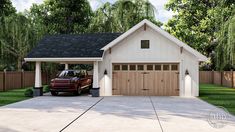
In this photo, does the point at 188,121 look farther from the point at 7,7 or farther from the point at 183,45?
the point at 7,7

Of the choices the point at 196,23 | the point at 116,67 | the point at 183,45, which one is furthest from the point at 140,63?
the point at 196,23

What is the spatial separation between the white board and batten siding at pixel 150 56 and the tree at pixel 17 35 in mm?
11533

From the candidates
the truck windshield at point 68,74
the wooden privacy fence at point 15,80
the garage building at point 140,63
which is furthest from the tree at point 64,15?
the garage building at point 140,63

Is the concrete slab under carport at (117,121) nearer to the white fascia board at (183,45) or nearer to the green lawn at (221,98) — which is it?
the green lawn at (221,98)

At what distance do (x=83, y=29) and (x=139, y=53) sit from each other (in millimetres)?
20832

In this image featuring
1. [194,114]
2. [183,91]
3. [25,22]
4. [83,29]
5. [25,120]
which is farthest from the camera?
[83,29]

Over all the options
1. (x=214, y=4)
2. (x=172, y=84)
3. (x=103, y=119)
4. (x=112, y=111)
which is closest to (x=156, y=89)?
(x=172, y=84)

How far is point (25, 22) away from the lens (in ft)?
106

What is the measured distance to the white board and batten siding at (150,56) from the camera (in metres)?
22.8

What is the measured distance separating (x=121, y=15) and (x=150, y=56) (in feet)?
43.8

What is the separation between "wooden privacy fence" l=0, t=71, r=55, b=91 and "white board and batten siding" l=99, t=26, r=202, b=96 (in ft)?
28.0

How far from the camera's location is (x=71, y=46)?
80.4 ft

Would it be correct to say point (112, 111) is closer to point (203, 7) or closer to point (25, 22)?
point (25, 22)

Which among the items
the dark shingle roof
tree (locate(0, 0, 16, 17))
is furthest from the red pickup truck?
tree (locate(0, 0, 16, 17))
